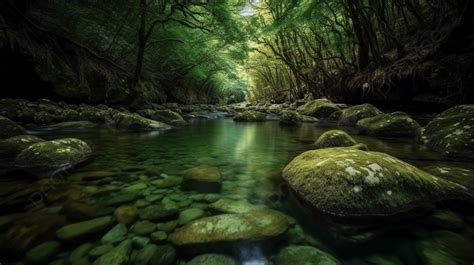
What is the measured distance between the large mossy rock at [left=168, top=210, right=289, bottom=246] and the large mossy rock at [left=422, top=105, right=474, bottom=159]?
383cm

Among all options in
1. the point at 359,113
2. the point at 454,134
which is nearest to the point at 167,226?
the point at 454,134

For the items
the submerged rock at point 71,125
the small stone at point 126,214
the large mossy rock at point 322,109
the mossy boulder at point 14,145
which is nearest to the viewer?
the small stone at point 126,214

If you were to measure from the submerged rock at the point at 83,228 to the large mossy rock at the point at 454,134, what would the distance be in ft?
16.5

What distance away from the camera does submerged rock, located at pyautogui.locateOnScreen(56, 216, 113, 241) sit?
1532 millimetres

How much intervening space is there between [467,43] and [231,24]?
947 cm

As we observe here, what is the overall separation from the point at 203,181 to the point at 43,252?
1467 millimetres

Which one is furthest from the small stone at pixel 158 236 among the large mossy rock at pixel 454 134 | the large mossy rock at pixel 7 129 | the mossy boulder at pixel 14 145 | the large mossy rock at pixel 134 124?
the large mossy rock at pixel 134 124

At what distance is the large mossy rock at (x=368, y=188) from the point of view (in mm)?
1848

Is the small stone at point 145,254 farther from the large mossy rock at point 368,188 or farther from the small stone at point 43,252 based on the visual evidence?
the large mossy rock at point 368,188

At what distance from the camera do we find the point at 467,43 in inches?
273

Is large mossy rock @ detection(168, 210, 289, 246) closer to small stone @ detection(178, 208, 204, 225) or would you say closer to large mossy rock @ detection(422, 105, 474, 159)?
small stone @ detection(178, 208, 204, 225)

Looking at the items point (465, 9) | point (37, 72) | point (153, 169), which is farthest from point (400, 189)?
point (37, 72)

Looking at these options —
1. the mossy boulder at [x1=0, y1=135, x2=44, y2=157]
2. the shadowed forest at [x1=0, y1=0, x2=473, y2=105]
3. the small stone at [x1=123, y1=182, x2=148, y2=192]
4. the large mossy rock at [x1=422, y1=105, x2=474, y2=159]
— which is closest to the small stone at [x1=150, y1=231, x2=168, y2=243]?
the small stone at [x1=123, y1=182, x2=148, y2=192]

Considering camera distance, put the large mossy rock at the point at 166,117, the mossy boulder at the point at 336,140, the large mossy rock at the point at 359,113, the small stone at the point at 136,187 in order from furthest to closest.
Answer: the large mossy rock at the point at 166,117, the large mossy rock at the point at 359,113, the mossy boulder at the point at 336,140, the small stone at the point at 136,187
